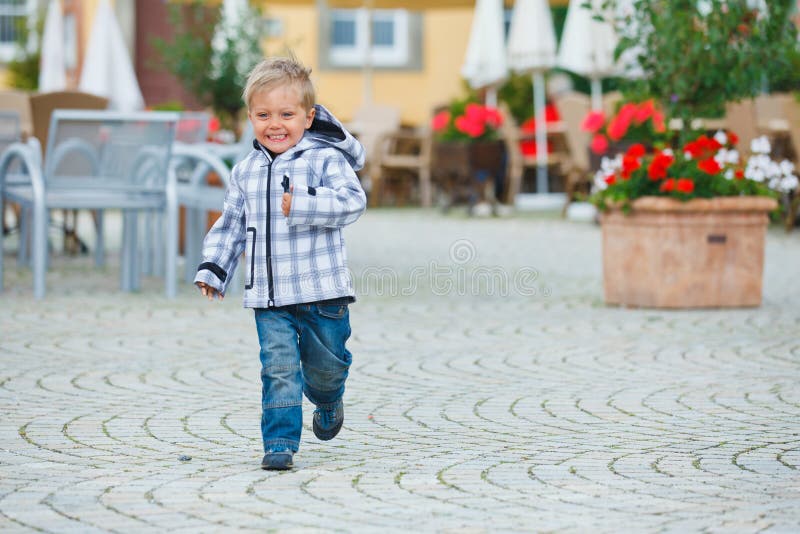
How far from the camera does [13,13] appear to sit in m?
27.1

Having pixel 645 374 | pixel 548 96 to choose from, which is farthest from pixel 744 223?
pixel 548 96

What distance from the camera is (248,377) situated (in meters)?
5.87

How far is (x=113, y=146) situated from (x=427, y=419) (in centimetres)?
453

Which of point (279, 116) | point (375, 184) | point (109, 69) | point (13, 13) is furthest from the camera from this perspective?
point (13, 13)

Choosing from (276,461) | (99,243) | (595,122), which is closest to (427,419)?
(276,461)

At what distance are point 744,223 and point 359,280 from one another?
9.10 ft

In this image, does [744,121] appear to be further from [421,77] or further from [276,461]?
[421,77]

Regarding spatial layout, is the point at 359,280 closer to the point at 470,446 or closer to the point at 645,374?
the point at 645,374

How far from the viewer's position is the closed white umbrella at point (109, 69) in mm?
16031

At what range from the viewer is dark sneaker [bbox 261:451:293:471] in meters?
4.04

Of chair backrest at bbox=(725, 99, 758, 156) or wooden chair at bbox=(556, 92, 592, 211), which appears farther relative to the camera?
wooden chair at bbox=(556, 92, 592, 211)

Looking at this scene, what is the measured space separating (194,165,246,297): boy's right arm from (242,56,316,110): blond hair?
271mm

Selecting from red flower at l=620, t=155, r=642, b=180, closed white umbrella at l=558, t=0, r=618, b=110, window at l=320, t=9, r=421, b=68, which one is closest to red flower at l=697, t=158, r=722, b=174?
red flower at l=620, t=155, r=642, b=180

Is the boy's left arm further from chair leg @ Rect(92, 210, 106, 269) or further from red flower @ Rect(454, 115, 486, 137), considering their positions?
red flower @ Rect(454, 115, 486, 137)
